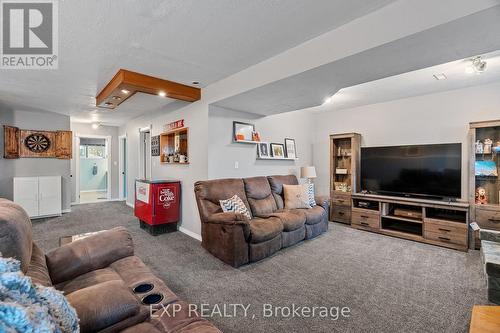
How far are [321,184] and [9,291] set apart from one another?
5584 mm

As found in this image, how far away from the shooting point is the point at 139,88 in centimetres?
321

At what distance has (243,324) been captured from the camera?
188 centimetres

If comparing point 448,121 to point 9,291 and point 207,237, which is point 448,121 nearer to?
point 207,237

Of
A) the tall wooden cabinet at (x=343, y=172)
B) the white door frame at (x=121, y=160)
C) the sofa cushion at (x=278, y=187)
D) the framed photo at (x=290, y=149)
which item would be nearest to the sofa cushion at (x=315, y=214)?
the sofa cushion at (x=278, y=187)

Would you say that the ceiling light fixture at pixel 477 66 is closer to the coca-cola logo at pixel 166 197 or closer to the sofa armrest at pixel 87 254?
the sofa armrest at pixel 87 254

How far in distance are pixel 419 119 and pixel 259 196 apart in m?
3.23

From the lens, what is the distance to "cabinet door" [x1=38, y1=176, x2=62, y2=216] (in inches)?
204

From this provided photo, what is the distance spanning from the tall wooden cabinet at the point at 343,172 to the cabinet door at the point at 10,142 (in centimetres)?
680

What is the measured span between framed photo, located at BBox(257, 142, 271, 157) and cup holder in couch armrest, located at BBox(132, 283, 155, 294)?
3.26m

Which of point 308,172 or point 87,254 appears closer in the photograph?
point 87,254

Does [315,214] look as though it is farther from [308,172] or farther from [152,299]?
[152,299]

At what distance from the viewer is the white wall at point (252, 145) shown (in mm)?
3807

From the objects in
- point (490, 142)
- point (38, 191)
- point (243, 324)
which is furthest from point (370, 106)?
point (38, 191)

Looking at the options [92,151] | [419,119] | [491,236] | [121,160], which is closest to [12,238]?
[491,236]
